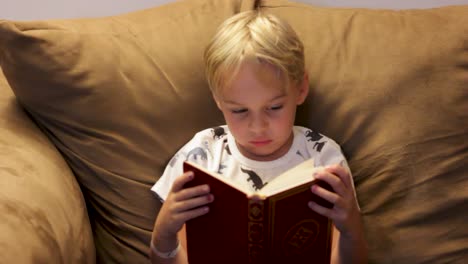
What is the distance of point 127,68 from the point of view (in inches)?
50.0

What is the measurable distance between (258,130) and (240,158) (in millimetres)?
126

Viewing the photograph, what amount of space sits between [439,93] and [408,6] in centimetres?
41

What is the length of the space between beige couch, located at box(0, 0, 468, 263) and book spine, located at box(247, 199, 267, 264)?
0.34m

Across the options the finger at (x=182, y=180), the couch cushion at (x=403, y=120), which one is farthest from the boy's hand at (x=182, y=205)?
the couch cushion at (x=403, y=120)

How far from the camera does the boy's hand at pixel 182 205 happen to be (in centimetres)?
98

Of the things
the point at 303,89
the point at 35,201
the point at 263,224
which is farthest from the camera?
the point at 303,89

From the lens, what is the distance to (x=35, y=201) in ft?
3.51

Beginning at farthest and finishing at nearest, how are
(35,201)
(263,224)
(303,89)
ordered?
(303,89) → (35,201) → (263,224)

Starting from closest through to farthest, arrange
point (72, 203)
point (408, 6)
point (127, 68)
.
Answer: point (72, 203) → point (127, 68) → point (408, 6)

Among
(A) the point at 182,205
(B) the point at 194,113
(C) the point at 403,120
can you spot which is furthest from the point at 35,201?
(C) the point at 403,120

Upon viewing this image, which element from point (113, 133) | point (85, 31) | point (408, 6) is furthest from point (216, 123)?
point (408, 6)

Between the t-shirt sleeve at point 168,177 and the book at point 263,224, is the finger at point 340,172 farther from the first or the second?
the t-shirt sleeve at point 168,177

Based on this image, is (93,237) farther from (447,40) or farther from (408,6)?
(408,6)

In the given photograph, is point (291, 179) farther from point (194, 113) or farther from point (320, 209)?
point (194, 113)
